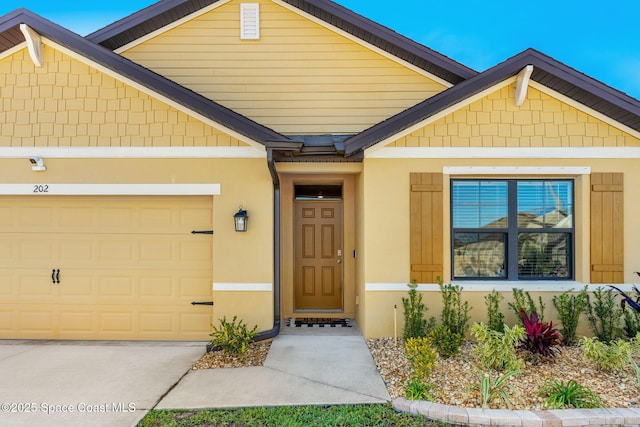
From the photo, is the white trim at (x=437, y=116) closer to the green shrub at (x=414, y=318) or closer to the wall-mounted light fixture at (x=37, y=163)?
the green shrub at (x=414, y=318)

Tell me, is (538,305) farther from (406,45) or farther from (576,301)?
(406,45)

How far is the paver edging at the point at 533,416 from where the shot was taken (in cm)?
377

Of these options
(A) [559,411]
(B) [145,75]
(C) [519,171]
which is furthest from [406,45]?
(A) [559,411]

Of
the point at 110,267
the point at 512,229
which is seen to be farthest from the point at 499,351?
the point at 110,267

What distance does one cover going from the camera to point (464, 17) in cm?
3606

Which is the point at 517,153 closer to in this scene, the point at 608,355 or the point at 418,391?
the point at 608,355

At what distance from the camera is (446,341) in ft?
17.5

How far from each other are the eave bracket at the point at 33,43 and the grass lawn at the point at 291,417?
5439 millimetres

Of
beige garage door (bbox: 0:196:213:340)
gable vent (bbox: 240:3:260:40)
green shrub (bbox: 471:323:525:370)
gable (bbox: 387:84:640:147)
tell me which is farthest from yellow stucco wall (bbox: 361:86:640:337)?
gable vent (bbox: 240:3:260:40)

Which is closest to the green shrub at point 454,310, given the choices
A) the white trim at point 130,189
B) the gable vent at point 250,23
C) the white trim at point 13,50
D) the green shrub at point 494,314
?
the green shrub at point 494,314

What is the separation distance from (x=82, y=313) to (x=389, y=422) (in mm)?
5213

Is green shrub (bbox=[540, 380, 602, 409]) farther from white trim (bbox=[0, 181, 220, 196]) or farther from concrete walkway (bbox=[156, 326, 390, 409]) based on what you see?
white trim (bbox=[0, 181, 220, 196])

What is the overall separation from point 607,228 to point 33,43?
900cm

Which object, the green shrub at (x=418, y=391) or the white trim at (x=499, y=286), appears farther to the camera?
the white trim at (x=499, y=286)
